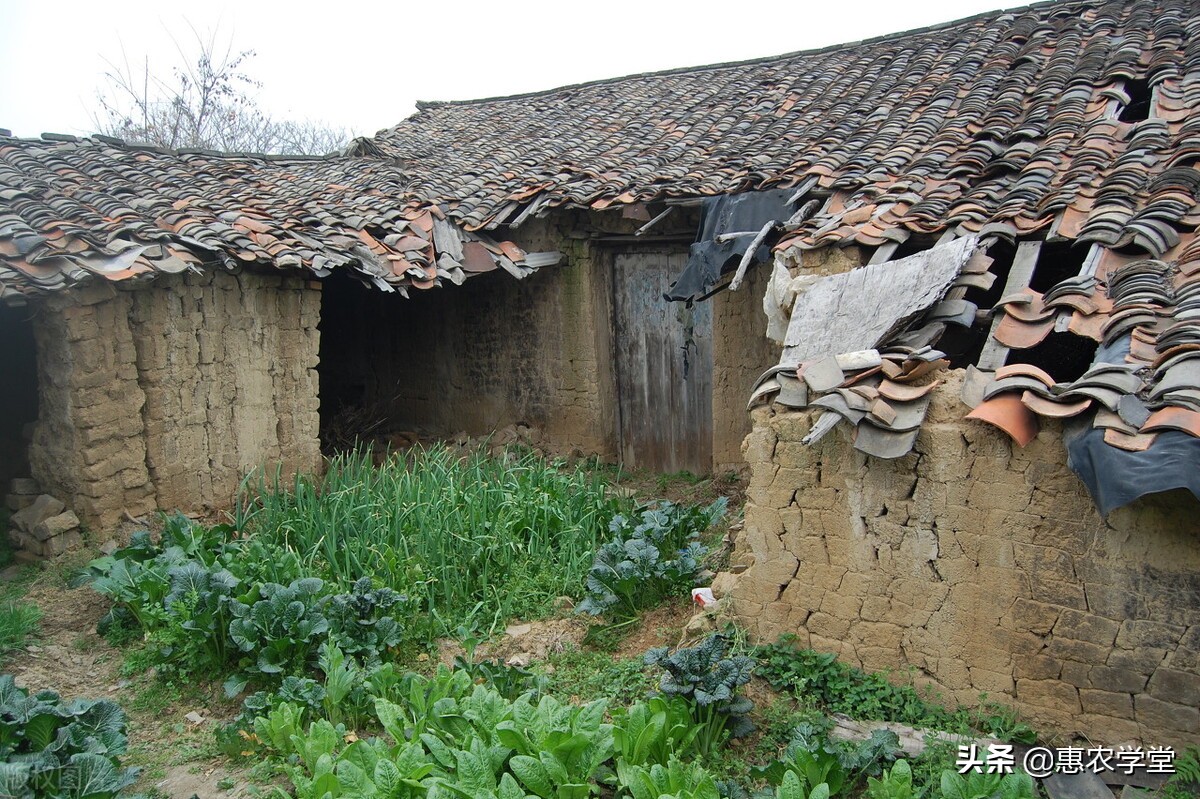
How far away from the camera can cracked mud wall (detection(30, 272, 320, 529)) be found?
669 centimetres

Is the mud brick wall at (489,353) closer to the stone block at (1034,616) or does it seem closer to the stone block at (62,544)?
the stone block at (62,544)

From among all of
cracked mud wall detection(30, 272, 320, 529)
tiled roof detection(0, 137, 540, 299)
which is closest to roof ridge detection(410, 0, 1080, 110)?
tiled roof detection(0, 137, 540, 299)

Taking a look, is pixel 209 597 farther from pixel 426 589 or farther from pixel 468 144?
pixel 468 144

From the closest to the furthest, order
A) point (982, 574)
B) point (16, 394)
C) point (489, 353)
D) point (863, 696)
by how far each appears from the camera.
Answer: point (982, 574) < point (863, 696) < point (16, 394) < point (489, 353)

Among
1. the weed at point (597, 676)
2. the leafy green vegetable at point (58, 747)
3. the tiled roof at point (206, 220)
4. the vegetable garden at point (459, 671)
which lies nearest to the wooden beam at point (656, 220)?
the tiled roof at point (206, 220)

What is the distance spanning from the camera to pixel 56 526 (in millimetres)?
6684

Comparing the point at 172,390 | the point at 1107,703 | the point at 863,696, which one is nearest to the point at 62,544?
the point at 172,390

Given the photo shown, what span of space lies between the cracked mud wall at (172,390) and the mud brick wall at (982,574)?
4767mm

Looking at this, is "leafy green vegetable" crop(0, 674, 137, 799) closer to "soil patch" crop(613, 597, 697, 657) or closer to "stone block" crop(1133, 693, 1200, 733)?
"soil patch" crop(613, 597, 697, 657)

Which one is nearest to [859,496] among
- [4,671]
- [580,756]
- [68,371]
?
[580,756]

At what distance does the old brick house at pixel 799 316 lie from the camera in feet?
13.0

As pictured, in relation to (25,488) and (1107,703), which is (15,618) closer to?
(25,488)

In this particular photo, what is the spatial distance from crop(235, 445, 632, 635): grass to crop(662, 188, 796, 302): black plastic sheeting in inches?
75.0

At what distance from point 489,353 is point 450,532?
14.3 feet
